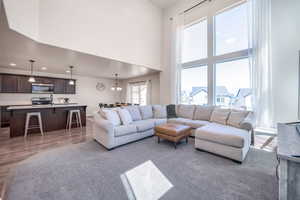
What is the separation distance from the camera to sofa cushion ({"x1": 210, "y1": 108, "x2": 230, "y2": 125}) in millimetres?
3361

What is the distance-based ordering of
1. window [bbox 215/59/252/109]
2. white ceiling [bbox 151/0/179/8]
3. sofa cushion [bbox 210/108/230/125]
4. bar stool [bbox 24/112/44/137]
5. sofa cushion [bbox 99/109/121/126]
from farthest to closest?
white ceiling [bbox 151/0/179/8], window [bbox 215/59/252/109], bar stool [bbox 24/112/44/137], sofa cushion [bbox 210/108/230/125], sofa cushion [bbox 99/109/121/126]

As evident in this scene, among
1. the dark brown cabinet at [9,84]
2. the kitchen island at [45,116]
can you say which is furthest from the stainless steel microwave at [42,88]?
the kitchen island at [45,116]

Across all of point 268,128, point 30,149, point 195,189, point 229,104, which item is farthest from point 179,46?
point 30,149

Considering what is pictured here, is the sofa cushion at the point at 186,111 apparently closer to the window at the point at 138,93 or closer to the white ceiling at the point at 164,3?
the window at the point at 138,93

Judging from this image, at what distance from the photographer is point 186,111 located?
4.32m

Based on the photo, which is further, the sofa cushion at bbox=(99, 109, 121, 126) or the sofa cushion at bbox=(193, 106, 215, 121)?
the sofa cushion at bbox=(193, 106, 215, 121)

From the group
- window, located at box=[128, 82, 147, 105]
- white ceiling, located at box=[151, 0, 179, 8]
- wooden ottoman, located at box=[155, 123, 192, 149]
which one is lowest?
wooden ottoman, located at box=[155, 123, 192, 149]

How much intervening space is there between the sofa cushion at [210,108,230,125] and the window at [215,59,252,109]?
0.81 meters

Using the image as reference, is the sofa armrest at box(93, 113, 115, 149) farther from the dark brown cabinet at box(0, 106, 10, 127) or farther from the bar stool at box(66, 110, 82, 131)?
the dark brown cabinet at box(0, 106, 10, 127)

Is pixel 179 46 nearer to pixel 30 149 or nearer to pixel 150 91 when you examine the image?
pixel 150 91

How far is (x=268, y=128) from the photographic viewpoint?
10.4 ft

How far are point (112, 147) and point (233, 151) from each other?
2442mm

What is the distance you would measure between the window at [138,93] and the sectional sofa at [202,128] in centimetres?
324

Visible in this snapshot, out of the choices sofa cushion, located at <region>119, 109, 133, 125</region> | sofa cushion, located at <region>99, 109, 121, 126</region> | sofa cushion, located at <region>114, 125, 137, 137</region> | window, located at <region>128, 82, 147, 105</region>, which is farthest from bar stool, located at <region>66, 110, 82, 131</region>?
window, located at <region>128, 82, 147, 105</region>
